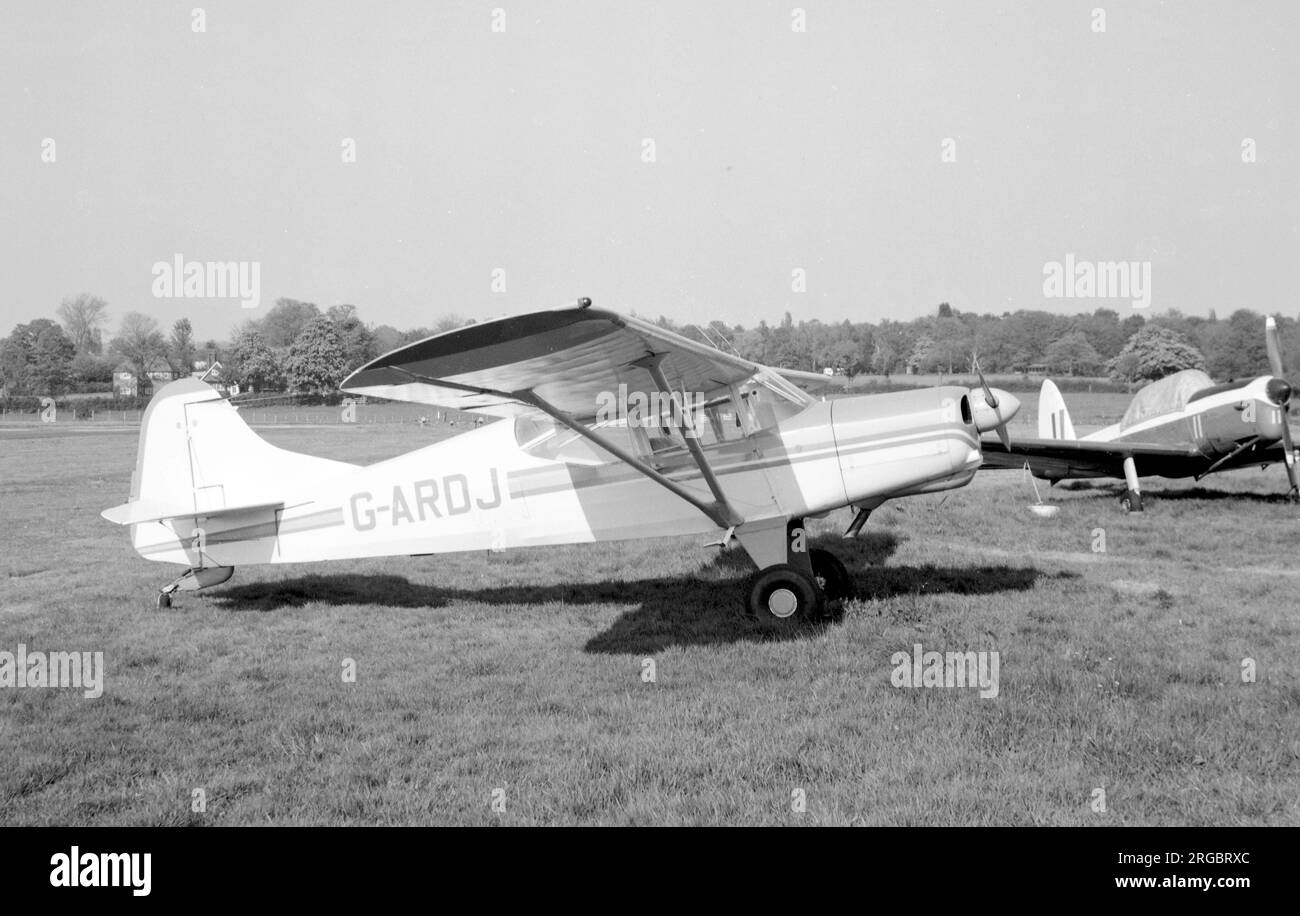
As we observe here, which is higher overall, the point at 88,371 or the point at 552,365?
the point at 88,371

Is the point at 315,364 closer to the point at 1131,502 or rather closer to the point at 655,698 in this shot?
the point at 1131,502

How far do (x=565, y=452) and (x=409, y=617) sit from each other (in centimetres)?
202

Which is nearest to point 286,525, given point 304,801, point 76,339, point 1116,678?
point 304,801

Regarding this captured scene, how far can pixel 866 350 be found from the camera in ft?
211

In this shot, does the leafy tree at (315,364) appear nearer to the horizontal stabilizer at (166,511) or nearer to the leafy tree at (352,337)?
the leafy tree at (352,337)

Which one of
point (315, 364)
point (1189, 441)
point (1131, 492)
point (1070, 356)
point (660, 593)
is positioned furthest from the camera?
point (1070, 356)

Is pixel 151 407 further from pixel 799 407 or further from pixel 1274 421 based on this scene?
pixel 1274 421

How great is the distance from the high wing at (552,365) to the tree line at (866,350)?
124ft

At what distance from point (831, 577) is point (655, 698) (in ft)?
10.4

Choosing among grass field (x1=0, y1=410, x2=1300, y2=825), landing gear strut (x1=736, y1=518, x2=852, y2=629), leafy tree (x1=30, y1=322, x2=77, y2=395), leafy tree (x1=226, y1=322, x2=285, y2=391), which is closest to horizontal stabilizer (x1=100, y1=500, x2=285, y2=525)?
grass field (x1=0, y1=410, x2=1300, y2=825)

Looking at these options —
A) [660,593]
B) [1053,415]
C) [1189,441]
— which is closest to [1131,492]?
[1189,441]

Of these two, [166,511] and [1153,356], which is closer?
[166,511]
